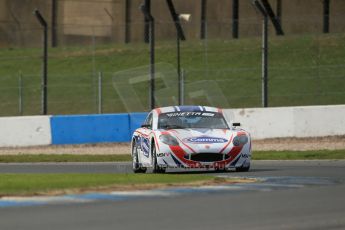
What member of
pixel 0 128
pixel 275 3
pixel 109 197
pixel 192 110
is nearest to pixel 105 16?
pixel 275 3

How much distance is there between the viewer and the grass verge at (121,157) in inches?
999

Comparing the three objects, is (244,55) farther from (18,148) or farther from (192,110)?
(192,110)

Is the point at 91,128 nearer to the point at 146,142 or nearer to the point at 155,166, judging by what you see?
the point at 146,142

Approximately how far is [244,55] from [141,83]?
13.1ft

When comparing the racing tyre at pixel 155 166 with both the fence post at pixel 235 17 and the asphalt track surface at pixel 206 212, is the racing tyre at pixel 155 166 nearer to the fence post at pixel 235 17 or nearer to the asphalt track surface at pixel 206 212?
the asphalt track surface at pixel 206 212

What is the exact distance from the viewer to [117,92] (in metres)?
34.6

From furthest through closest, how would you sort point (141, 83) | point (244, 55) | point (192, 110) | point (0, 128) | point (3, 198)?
1. point (244, 55)
2. point (141, 83)
3. point (0, 128)
4. point (192, 110)
5. point (3, 198)

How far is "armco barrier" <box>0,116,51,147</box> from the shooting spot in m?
30.0

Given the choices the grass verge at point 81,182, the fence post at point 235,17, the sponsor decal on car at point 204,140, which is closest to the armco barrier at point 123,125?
the fence post at point 235,17

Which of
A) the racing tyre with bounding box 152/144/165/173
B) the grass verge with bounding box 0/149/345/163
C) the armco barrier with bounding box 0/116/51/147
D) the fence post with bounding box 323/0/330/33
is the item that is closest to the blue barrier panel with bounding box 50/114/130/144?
the armco barrier with bounding box 0/116/51/147

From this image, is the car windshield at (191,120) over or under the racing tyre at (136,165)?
over

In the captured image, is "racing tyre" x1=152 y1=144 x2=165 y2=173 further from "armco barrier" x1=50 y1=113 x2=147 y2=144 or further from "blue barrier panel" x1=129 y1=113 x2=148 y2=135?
"armco barrier" x1=50 y1=113 x2=147 y2=144

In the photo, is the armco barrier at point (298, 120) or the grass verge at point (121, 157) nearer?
the grass verge at point (121, 157)

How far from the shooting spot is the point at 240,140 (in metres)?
20.1
